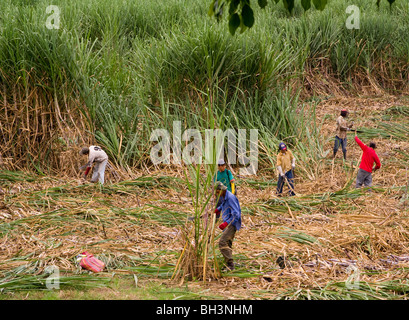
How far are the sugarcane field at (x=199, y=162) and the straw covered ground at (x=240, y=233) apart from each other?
1.0 inches

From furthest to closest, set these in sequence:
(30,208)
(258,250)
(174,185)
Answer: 1. (174,185)
2. (30,208)
3. (258,250)

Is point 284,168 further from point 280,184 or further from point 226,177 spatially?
point 226,177

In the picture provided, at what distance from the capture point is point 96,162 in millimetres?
8742

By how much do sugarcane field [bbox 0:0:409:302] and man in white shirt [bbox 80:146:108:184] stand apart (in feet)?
0.08

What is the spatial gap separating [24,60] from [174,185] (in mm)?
3298

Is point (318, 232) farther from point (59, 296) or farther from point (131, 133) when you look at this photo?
point (131, 133)

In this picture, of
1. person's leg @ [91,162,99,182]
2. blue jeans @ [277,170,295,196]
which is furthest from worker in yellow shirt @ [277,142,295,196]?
person's leg @ [91,162,99,182]

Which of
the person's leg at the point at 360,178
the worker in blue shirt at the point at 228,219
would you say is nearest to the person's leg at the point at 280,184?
the person's leg at the point at 360,178

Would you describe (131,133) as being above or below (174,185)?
above

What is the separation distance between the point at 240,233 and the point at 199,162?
2308mm

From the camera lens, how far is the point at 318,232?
21.7 ft

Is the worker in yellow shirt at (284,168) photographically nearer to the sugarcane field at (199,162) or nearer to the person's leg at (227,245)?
the sugarcane field at (199,162)

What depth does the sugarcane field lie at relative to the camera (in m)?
5.23

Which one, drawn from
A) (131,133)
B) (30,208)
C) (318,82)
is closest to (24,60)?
(131,133)
